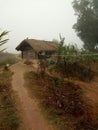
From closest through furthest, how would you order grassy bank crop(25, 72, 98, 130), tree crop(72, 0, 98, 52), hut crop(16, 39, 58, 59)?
grassy bank crop(25, 72, 98, 130), hut crop(16, 39, 58, 59), tree crop(72, 0, 98, 52)

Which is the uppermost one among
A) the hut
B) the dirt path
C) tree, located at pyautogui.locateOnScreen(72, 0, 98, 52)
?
tree, located at pyautogui.locateOnScreen(72, 0, 98, 52)

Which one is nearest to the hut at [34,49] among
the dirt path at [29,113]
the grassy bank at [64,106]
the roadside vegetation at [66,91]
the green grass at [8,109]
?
the roadside vegetation at [66,91]

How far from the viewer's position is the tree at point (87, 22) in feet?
99.1

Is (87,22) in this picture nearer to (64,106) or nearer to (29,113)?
(64,106)

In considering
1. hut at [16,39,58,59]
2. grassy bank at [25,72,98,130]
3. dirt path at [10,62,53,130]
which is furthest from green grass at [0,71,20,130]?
hut at [16,39,58,59]

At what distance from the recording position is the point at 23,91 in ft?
39.7

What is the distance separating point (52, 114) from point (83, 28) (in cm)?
2404

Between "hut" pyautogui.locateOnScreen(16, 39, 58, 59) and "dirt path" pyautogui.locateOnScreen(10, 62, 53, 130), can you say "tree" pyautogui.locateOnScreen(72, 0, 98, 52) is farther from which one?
"dirt path" pyautogui.locateOnScreen(10, 62, 53, 130)

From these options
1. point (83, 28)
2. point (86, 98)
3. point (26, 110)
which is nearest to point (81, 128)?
point (26, 110)

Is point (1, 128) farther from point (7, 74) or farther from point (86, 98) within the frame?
→ point (7, 74)

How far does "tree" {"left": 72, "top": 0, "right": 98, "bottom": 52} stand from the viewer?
3022cm

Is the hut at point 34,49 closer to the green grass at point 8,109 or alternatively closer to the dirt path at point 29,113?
the green grass at point 8,109

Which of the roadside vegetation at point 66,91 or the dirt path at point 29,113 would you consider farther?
the roadside vegetation at point 66,91

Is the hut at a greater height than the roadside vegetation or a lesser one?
greater
